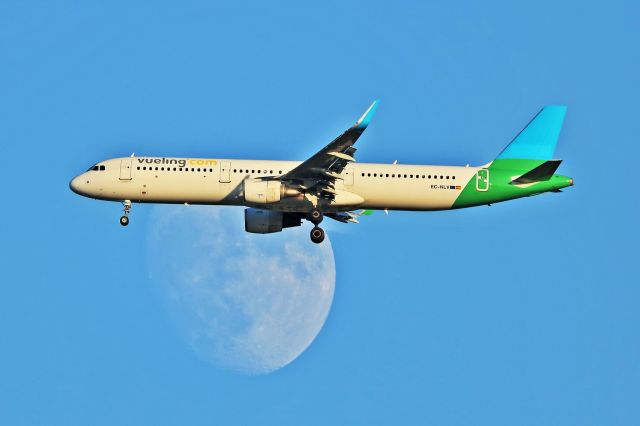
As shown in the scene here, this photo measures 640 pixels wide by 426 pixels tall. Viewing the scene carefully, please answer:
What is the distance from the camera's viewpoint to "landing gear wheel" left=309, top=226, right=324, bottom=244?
68.3 m

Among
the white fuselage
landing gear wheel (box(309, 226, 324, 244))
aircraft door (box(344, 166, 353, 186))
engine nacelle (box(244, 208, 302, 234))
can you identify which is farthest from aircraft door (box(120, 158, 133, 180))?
aircraft door (box(344, 166, 353, 186))

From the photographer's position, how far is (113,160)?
6994 cm

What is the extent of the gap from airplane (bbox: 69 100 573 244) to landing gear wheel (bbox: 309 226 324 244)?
0.19 feet

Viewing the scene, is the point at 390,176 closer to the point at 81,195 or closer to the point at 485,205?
the point at 485,205

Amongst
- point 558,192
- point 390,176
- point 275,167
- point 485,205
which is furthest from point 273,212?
point 558,192

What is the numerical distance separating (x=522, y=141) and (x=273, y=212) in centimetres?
1597

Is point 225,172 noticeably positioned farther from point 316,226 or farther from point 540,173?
point 540,173

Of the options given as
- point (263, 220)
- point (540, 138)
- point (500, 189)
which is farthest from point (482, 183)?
point (263, 220)

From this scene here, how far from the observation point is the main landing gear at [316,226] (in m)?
67.8

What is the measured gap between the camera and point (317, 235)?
224 feet

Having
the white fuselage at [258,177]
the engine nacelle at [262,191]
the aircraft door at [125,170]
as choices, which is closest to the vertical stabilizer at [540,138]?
the white fuselage at [258,177]

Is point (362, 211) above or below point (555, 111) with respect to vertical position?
below

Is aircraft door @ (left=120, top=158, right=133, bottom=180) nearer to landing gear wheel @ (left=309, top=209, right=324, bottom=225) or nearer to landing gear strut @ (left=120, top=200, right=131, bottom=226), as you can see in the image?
landing gear strut @ (left=120, top=200, right=131, bottom=226)

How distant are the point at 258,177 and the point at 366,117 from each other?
9138mm
